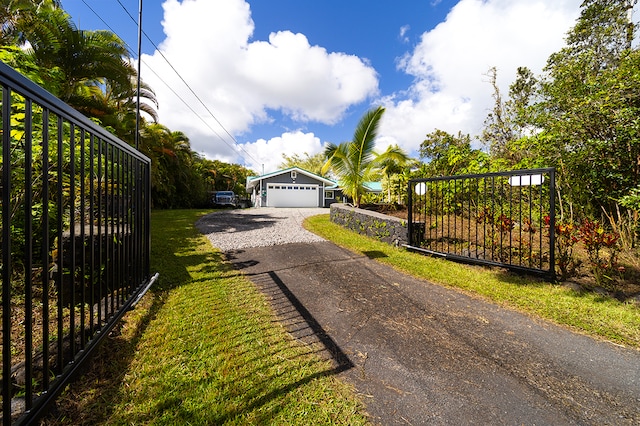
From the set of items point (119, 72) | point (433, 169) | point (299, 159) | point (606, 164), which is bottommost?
point (606, 164)

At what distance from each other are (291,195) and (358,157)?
12590 millimetres

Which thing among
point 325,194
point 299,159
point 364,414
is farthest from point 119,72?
point 299,159

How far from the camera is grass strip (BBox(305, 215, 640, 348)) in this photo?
2.67 meters

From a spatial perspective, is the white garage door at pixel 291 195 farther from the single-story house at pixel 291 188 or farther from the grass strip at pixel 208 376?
the grass strip at pixel 208 376

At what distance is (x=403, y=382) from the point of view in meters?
1.88

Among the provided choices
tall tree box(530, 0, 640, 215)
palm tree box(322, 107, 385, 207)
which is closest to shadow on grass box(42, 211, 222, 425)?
palm tree box(322, 107, 385, 207)

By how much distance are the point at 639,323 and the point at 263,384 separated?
3.89 m

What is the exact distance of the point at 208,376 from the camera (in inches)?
73.9

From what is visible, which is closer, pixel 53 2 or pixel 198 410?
pixel 198 410

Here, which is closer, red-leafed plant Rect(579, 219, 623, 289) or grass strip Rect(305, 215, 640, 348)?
grass strip Rect(305, 215, 640, 348)

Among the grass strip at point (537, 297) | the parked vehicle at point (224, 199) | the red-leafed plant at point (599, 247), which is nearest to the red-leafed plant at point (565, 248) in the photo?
the red-leafed plant at point (599, 247)

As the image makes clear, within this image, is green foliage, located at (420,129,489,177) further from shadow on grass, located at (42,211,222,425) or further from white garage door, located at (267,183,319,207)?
white garage door, located at (267,183,319,207)

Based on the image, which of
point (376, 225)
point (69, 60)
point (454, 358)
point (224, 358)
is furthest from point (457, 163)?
point (69, 60)

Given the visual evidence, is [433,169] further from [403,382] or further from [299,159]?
[299,159]
